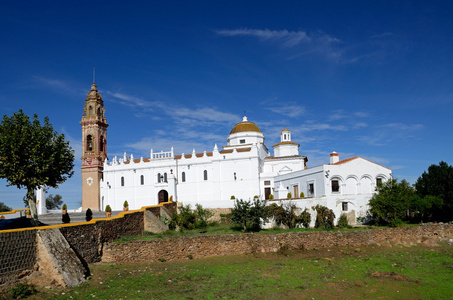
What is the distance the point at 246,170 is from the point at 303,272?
26.3 meters

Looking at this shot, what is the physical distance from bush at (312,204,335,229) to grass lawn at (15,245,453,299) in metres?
6.45

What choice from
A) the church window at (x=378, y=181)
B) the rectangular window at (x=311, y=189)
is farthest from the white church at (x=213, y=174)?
the church window at (x=378, y=181)

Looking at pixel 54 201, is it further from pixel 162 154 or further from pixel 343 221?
pixel 343 221

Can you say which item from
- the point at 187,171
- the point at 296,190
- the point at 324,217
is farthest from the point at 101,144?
the point at 324,217

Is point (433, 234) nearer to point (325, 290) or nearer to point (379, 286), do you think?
point (379, 286)

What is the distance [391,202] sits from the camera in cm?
2958

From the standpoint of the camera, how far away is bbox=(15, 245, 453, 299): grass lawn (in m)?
15.1

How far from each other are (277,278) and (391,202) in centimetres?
1623

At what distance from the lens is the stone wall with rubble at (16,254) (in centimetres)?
1357

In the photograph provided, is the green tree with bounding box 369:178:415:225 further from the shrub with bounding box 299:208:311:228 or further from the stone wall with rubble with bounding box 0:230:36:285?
the stone wall with rubble with bounding box 0:230:36:285

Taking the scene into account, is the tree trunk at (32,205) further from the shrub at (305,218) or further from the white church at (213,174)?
the shrub at (305,218)

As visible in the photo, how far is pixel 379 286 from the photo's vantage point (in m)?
16.8

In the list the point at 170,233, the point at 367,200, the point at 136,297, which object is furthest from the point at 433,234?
the point at 136,297

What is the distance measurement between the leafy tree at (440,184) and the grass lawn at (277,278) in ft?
35.4
